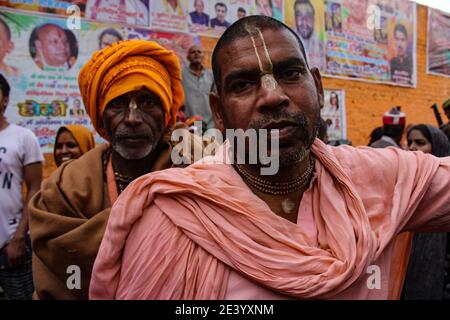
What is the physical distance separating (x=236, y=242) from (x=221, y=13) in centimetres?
577

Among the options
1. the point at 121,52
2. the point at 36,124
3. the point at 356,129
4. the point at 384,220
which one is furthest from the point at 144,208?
the point at 356,129

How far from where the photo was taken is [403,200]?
145 cm

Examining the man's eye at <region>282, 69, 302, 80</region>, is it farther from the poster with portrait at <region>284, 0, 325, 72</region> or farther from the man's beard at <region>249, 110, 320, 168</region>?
the poster with portrait at <region>284, 0, 325, 72</region>

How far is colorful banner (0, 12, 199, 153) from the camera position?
467 centimetres

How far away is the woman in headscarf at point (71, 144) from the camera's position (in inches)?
154

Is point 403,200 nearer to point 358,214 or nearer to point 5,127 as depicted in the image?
point 358,214

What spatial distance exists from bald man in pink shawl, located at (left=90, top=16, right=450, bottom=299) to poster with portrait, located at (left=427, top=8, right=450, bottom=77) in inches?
376


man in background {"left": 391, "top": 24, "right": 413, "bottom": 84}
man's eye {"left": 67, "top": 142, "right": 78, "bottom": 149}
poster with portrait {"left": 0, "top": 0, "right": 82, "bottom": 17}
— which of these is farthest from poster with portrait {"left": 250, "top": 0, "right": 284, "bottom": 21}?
man's eye {"left": 67, "top": 142, "right": 78, "bottom": 149}

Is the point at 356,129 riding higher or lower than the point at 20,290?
higher

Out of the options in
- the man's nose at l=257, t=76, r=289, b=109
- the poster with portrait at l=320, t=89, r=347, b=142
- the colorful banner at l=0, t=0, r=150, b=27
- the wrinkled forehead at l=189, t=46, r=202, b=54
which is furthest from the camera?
the poster with portrait at l=320, t=89, r=347, b=142

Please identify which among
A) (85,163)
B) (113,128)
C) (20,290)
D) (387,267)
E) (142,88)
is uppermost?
(142,88)

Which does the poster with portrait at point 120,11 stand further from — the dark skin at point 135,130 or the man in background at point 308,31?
the dark skin at point 135,130

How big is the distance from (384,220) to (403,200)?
92mm
